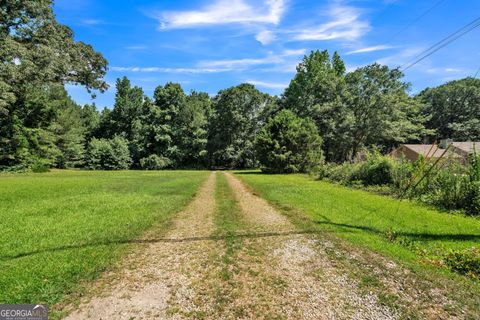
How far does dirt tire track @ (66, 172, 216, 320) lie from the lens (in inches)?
147

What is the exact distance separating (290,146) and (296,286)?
1122 inches

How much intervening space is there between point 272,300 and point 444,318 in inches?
87.1

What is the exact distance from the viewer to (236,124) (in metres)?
52.0

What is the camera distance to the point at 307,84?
46188 millimetres

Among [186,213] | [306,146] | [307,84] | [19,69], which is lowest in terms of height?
[186,213]

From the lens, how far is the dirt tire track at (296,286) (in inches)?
149

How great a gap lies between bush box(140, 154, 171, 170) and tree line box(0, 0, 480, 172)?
0.18 meters

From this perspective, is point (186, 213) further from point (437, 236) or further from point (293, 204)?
point (437, 236)

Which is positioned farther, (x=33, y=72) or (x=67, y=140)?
(x=67, y=140)

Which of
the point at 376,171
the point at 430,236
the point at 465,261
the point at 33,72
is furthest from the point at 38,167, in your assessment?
the point at 465,261

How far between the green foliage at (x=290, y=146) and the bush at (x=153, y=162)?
22.5 meters

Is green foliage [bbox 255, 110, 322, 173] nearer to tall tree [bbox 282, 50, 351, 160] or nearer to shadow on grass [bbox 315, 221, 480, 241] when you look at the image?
tall tree [bbox 282, 50, 351, 160]

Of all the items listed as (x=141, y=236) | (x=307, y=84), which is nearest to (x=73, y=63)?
(x=141, y=236)

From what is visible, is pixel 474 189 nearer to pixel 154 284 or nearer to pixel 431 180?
pixel 431 180
